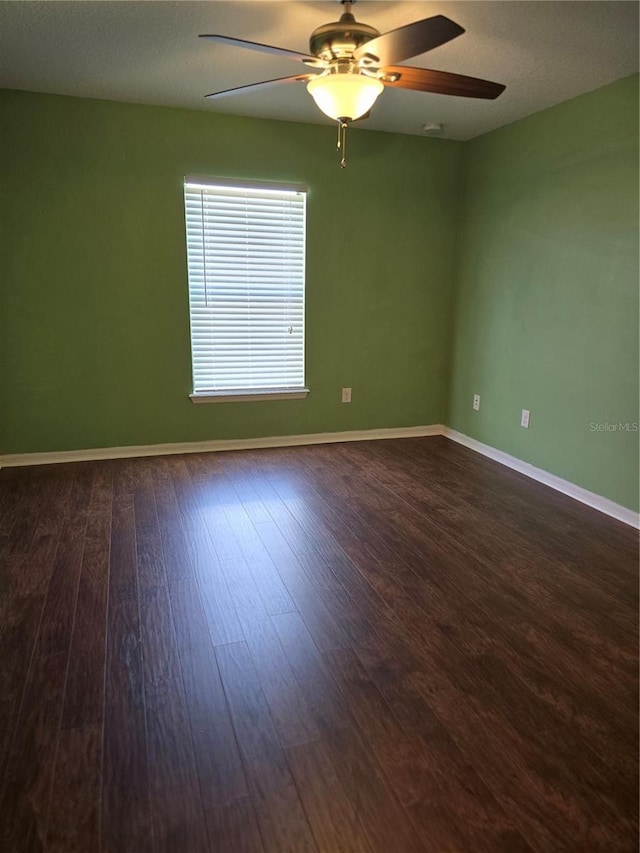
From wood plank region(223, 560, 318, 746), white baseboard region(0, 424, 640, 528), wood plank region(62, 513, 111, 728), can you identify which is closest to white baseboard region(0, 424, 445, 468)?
white baseboard region(0, 424, 640, 528)

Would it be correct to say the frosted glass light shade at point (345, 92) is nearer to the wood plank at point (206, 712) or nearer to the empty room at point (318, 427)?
the empty room at point (318, 427)

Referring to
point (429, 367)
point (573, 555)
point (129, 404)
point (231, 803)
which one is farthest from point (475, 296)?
point (231, 803)

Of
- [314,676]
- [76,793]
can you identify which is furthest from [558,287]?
[76,793]

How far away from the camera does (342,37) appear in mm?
1977

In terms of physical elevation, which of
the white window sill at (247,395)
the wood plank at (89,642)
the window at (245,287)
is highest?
Result: the window at (245,287)

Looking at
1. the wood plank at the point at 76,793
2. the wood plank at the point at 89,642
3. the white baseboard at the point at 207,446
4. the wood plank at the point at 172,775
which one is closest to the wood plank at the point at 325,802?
the wood plank at the point at 172,775

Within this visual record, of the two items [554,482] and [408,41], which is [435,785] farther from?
[554,482]

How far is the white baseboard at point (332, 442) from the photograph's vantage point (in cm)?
326

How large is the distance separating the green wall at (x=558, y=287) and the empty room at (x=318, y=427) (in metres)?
0.02

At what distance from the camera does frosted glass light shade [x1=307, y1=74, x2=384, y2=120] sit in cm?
199

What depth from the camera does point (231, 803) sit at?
134 cm

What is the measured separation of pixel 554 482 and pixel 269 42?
300 cm

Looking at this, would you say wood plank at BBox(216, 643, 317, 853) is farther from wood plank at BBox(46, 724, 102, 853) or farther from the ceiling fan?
the ceiling fan

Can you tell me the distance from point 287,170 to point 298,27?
1.53 meters
